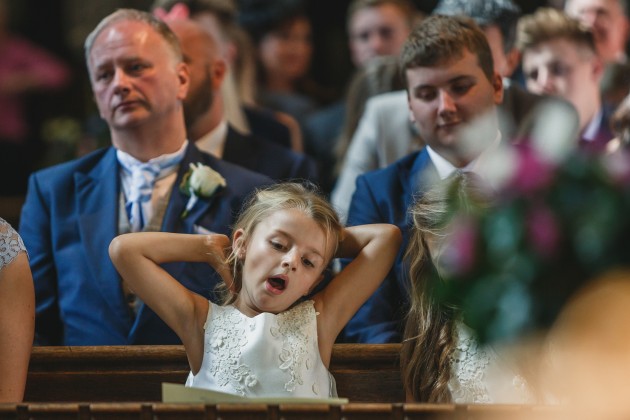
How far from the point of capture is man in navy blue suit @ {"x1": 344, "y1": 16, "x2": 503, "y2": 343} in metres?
3.96

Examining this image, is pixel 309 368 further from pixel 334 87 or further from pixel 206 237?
pixel 334 87

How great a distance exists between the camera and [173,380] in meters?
3.42

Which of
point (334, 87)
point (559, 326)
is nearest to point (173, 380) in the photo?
point (559, 326)

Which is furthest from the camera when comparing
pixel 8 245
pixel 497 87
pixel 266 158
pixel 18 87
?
pixel 18 87

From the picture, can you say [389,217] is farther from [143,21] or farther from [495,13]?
[495,13]

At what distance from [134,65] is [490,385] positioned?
5.69 ft

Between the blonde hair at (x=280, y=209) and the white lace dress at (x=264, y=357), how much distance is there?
142mm

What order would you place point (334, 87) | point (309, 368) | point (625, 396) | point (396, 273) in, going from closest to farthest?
point (625, 396) < point (309, 368) < point (396, 273) < point (334, 87)

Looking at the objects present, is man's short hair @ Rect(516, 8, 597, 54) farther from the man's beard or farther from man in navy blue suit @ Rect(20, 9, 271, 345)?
man in navy blue suit @ Rect(20, 9, 271, 345)

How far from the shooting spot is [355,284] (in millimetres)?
3354

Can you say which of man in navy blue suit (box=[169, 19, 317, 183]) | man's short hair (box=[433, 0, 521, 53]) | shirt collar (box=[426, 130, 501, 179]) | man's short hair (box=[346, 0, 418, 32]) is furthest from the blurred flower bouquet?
man's short hair (box=[346, 0, 418, 32])

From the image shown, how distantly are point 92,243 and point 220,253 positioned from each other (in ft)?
2.53

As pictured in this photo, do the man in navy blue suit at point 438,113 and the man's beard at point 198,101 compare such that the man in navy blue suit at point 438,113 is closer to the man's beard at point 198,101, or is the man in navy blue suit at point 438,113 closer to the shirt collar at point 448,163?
the shirt collar at point 448,163

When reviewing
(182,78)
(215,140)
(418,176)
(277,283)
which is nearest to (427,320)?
(277,283)
